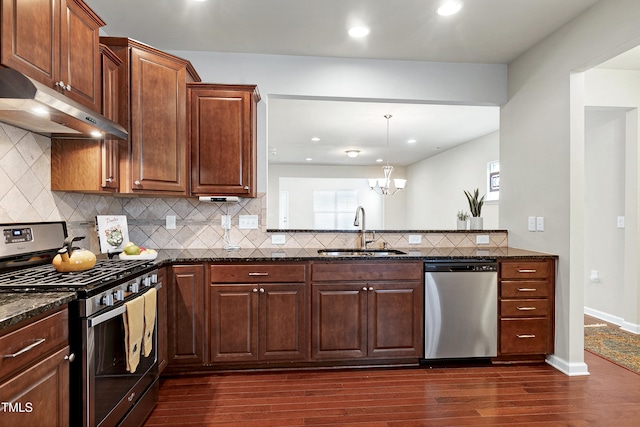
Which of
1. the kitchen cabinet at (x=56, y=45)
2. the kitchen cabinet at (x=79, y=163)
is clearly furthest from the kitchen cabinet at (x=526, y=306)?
the kitchen cabinet at (x=56, y=45)

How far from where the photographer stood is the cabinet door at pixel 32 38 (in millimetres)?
1519

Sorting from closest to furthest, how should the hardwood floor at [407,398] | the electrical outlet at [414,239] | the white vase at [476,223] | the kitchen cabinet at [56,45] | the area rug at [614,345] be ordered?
the kitchen cabinet at [56,45] → the hardwood floor at [407,398] → the area rug at [614,345] → the electrical outlet at [414,239] → the white vase at [476,223]

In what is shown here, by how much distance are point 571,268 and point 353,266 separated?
63.2 inches

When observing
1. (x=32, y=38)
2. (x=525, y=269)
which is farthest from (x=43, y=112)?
(x=525, y=269)

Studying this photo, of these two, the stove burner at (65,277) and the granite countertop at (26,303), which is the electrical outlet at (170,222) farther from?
the granite countertop at (26,303)

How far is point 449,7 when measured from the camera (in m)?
2.51

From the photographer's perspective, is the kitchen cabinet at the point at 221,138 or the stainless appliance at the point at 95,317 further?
the kitchen cabinet at the point at 221,138

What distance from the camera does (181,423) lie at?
2.10 meters

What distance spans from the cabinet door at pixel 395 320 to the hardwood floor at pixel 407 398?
0.55 feet

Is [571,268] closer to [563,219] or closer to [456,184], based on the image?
[563,219]

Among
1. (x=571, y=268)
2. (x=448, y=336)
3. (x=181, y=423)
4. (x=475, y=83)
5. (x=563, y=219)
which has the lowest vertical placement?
(x=181, y=423)

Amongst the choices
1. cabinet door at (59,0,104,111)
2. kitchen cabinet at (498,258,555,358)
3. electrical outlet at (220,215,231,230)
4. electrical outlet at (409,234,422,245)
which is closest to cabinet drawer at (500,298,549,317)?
kitchen cabinet at (498,258,555,358)

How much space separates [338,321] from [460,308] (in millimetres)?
936

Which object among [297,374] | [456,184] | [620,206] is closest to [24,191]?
[297,374]
